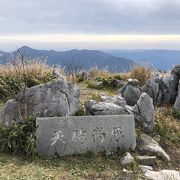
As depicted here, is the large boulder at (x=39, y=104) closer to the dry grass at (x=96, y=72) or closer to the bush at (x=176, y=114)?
the bush at (x=176, y=114)

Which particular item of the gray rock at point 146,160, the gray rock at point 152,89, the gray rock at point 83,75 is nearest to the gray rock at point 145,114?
the gray rock at point 146,160

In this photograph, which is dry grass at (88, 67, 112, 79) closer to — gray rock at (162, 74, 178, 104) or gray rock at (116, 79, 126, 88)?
gray rock at (116, 79, 126, 88)

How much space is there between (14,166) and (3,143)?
666 millimetres

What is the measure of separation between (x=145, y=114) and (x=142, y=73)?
679 centimetres

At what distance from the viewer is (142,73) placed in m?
14.9

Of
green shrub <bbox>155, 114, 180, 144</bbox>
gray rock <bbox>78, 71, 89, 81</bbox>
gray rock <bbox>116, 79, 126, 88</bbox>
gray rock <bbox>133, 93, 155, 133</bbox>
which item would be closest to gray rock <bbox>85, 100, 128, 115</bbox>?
gray rock <bbox>133, 93, 155, 133</bbox>

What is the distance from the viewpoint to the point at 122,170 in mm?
6602

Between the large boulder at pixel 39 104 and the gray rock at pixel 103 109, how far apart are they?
1.20 ft

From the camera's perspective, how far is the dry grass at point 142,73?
48.6ft

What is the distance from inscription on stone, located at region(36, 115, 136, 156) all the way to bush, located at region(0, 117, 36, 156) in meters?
0.14

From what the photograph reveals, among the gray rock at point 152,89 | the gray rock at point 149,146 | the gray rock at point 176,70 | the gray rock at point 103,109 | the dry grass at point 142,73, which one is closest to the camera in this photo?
the gray rock at point 149,146

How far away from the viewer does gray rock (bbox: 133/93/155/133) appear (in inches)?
324

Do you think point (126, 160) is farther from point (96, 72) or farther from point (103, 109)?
point (96, 72)

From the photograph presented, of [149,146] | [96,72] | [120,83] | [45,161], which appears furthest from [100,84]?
[45,161]
